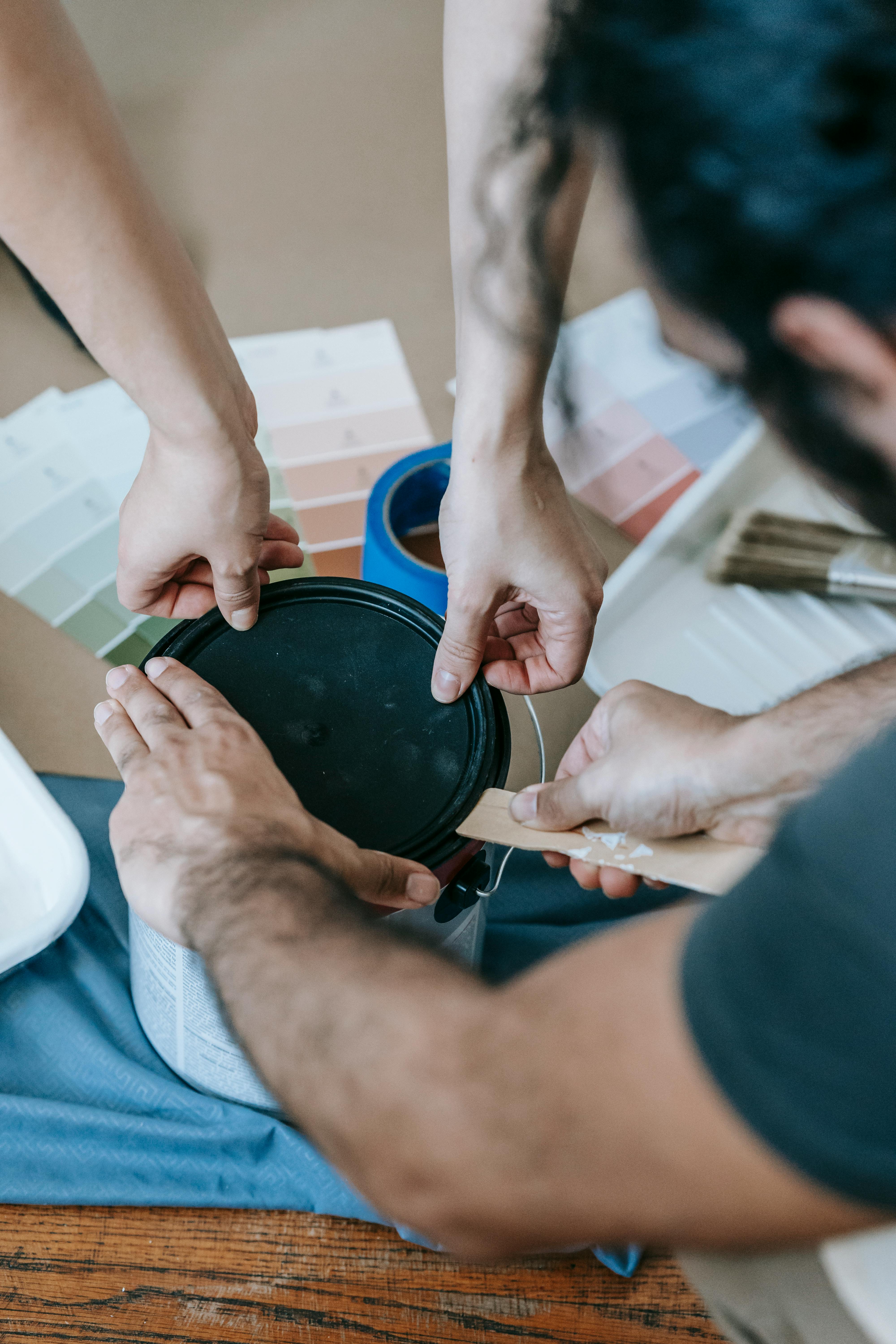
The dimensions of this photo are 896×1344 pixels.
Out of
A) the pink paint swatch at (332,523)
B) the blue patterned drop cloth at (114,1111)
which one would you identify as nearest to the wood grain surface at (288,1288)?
the blue patterned drop cloth at (114,1111)

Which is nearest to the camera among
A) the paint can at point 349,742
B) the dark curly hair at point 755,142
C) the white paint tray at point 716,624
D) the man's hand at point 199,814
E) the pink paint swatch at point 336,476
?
the dark curly hair at point 755,142

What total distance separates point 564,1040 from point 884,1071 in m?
0.12

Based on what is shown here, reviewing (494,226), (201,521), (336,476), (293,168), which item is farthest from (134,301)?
(293,168)

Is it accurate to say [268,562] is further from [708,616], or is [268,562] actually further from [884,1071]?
→ [884,1071]

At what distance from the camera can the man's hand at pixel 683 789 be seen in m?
0.63

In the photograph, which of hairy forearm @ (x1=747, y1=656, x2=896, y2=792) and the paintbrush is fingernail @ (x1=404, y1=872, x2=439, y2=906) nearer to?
hairy forearm @ (x1=747, y1=656, x2=896, y2=792)

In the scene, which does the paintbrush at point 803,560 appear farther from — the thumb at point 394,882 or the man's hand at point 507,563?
the thumb at point 394,882

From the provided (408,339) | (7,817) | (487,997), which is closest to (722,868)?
(487,997)

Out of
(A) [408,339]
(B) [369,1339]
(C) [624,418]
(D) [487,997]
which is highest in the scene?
(D) [487,997]

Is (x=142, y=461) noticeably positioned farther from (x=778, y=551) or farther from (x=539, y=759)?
(x=778, y=551)

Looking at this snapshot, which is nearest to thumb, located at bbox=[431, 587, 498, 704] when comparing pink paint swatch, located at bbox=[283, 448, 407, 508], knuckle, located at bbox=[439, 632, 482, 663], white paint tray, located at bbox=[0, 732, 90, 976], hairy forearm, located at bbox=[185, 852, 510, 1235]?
knuckle, located at bbox=[439, 632, 482, 663]

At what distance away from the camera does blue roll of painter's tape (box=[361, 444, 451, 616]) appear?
82cm

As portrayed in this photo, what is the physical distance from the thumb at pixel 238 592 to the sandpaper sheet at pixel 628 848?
0.74ft

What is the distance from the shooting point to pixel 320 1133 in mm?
406
